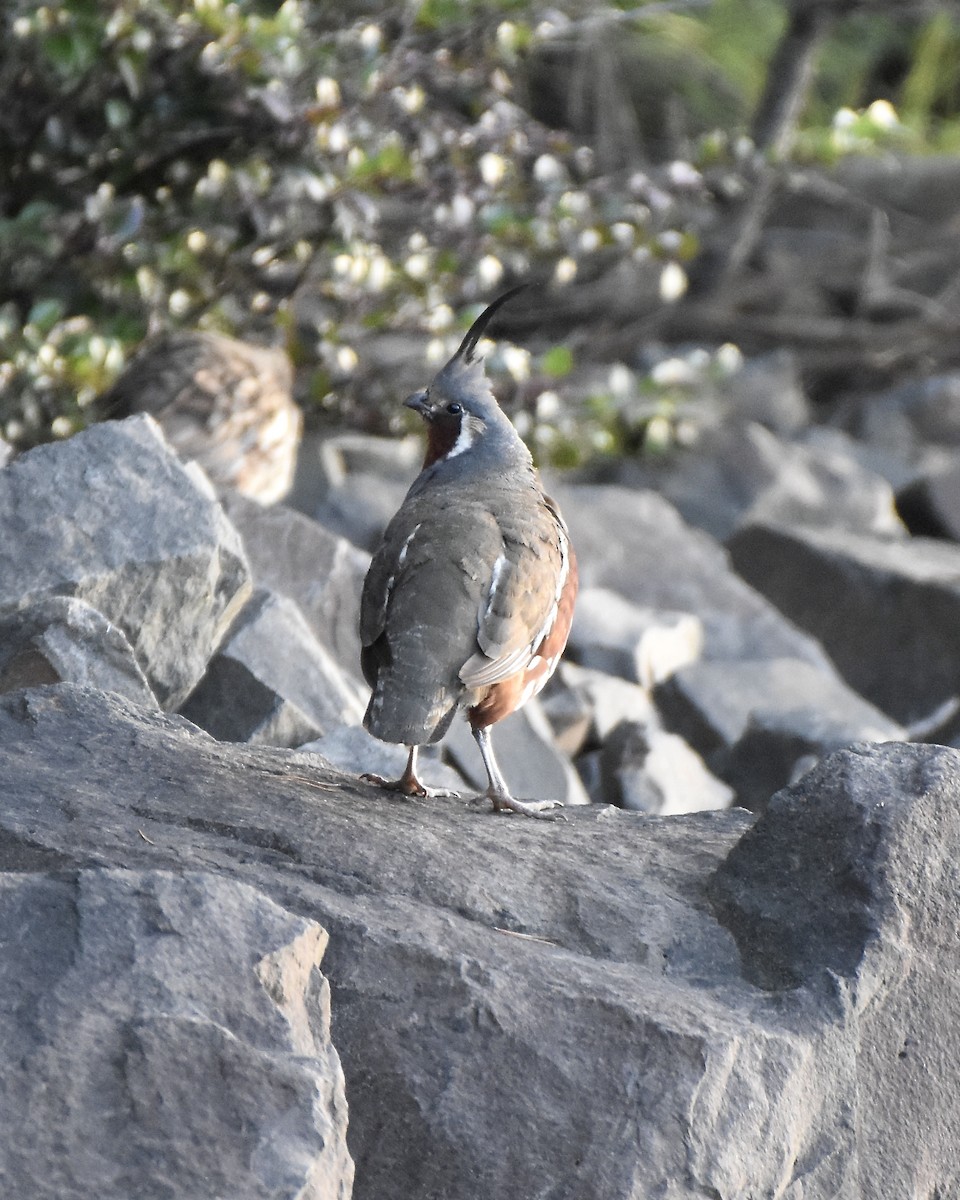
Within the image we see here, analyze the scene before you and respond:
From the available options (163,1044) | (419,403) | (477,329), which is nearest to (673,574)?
(419,403)

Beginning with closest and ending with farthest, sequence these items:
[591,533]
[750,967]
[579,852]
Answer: [750,967], [579,852], [591,533]

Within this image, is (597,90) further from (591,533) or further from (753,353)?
(591,533)

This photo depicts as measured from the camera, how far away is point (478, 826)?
4055mm

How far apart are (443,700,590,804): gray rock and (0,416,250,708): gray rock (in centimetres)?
131

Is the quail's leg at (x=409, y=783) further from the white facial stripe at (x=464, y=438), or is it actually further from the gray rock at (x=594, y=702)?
the gray rock at (x=594, y=702)

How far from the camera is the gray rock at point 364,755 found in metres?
5.21

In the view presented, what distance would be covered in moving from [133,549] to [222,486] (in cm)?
306

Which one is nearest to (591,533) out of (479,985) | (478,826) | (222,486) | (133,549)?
(222,486)

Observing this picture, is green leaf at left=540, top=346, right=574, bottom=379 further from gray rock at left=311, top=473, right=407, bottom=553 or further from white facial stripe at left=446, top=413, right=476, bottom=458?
white facial stripe at left=446, top=413, right=476, bottom=458

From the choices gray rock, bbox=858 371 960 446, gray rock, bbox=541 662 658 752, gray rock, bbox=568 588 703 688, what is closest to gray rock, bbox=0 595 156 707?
gray rock, bbox=541 662 658 752

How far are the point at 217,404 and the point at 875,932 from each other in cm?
532

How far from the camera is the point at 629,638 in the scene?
8.19 m

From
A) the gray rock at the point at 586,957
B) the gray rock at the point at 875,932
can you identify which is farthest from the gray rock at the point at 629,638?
the gray rock at the point at 875,932

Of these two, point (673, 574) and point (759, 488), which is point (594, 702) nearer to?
point (673, 574)
